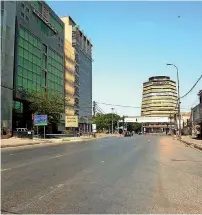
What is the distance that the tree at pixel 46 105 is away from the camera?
209 feet

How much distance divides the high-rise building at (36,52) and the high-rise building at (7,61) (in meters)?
3.39

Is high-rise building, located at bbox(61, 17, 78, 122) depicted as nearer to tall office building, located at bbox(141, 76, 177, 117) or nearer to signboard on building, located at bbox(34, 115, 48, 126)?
signboard on building, located at bbox(34, 115, 48, 126)

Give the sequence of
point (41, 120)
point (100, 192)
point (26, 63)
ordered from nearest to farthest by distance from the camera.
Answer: point (100, 192) → point (41, 120) → point (26, 63)

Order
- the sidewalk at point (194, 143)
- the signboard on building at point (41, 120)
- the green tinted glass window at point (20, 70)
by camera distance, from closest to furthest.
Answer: the sidewalk at point (194, 143) < the signboard on building at point (41, 120) < the green tinted glass window at point (20, 70)

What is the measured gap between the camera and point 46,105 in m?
63.7

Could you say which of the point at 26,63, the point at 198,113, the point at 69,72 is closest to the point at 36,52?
the point at 26,63

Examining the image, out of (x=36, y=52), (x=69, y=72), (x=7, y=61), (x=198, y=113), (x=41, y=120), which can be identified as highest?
(x=69, y=72)

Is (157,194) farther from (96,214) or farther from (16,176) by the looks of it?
(16,176)

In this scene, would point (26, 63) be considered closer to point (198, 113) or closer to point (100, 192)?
point (198, 113)

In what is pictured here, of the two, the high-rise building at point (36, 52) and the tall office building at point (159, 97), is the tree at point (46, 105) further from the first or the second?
the tall office building at point (159, 97)

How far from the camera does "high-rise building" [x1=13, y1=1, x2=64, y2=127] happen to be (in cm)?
6494

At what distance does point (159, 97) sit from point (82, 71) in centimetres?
5209

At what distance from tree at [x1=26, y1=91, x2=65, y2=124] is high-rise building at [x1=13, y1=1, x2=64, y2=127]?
82.4 inches

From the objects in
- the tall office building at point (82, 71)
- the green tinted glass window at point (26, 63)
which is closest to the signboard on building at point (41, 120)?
the green tinted glass window at point (26, 63)
